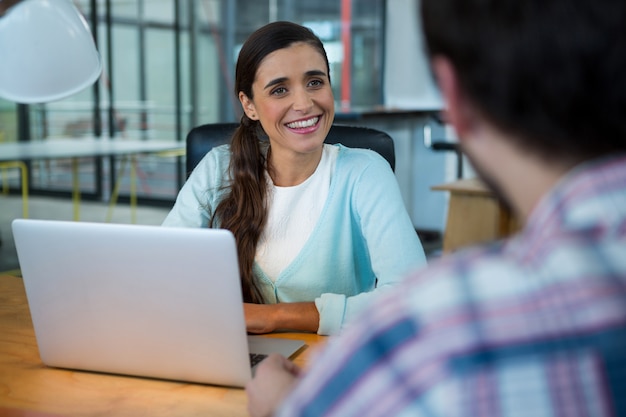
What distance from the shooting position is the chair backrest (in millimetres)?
2014

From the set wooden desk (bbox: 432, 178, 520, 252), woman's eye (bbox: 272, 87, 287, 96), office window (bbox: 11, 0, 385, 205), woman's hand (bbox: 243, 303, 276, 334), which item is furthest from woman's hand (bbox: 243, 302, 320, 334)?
office window (bbox: 11, 0, 385, 205)

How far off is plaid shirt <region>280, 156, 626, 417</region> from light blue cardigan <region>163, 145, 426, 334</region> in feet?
3.38

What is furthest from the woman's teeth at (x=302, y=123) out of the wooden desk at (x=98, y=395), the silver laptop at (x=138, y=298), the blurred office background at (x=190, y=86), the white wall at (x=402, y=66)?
the white wall at (x=402, y=66)

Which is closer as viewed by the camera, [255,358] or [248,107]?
[255,358]

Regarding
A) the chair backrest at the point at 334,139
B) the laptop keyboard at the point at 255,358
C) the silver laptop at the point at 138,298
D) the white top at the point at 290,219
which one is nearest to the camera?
the silver laptop at the point at 138,298

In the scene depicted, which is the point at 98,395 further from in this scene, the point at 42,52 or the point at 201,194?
the point at 201,194

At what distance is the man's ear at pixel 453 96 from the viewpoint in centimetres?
56

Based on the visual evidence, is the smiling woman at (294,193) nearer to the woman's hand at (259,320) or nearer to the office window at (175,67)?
the woman's hand at (259,320)

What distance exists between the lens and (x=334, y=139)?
2.03m

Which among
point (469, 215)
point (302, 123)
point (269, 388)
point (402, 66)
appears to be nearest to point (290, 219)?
point (302, 123)

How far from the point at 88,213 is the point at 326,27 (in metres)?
2.69

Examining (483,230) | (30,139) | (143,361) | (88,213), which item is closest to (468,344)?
(143,361)

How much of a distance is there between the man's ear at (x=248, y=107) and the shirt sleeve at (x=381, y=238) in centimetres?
33

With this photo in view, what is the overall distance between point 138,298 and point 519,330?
2.32 ft
